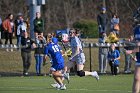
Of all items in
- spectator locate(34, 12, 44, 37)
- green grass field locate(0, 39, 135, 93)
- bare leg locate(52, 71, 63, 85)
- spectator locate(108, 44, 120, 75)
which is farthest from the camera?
spectator locate(34, 12, 44, 37)

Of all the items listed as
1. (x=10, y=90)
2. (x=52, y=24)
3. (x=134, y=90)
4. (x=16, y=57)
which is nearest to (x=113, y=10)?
(x=52, y=24)

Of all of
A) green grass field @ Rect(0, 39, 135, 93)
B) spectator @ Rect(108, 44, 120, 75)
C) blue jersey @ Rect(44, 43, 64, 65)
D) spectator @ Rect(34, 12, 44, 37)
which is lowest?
green grass field @ Rect(0, 39, 135, 93)

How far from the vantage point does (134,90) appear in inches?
683

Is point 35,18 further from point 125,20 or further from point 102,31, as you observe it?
point 125,20

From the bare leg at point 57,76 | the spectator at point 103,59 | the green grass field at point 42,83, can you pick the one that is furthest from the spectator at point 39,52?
the bare leg at point 57,76

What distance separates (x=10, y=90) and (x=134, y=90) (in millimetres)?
6410

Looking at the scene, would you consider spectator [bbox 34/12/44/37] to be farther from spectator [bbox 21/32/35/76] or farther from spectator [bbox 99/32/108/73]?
spectator [bbox 99/32/108/73]

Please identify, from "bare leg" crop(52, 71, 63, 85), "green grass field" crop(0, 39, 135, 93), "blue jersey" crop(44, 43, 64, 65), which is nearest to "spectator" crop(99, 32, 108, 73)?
"green grass field" crop(0, 39, 135, 93)

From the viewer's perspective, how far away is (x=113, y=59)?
3127cm

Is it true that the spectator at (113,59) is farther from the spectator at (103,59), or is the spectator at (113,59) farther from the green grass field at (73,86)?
the green grass field at (73,86)

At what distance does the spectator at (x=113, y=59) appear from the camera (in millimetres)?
31119

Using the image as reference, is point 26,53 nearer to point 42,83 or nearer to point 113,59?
point 113,59

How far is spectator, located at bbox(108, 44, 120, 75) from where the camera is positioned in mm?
31119

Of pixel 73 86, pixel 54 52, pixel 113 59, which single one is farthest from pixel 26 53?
pixel 54 52
